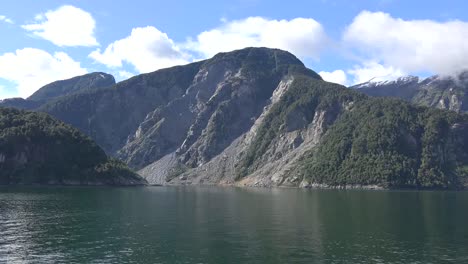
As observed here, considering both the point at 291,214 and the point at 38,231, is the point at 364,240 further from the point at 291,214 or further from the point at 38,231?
the point at 38,231

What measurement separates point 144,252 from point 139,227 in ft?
78.9

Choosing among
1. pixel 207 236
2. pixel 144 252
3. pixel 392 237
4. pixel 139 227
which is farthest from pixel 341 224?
pixel 144 252

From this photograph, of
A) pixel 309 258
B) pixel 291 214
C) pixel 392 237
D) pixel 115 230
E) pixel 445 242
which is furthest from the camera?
pixel 291 214

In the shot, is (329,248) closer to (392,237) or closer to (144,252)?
(392,237)

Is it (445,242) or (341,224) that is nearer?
(445,242)

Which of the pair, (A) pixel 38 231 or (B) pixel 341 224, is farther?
(B) pixel 341 224

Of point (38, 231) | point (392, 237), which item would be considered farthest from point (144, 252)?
point (392, 237)

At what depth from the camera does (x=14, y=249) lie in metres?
64.1

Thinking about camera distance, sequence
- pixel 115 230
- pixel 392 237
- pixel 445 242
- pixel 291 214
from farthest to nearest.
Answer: pixel 291 214, pixel 115 230, pixel 392 237, pixel 445 242

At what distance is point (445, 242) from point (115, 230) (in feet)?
171

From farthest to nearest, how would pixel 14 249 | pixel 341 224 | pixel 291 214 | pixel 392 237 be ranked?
pixel 291 214 < pixel 341 224 < pixel 392 237 < pixel 14 249

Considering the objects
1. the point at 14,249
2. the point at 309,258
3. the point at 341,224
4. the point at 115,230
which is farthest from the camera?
the point at 341,224

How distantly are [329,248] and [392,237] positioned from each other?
15781mm

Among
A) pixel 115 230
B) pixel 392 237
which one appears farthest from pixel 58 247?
pixel 392 237
